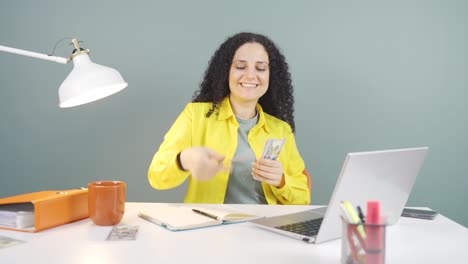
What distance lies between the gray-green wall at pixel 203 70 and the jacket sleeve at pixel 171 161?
45 cm

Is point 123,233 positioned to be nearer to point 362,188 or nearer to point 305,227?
point 305,227

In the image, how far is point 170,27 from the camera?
2.42m

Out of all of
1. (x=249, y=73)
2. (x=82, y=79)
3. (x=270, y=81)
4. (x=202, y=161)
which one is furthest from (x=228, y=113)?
(x=82, y=79)

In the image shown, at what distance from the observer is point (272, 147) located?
1623 mm

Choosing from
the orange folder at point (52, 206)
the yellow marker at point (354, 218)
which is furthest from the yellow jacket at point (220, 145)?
the yellow marker at point (354, 218)

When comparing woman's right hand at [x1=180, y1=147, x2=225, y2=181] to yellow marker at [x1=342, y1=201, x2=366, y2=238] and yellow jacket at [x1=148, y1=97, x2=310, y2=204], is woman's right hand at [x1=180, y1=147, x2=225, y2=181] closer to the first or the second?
yellow jacket at [x1=148, y1=97, x2=310, y2=204]

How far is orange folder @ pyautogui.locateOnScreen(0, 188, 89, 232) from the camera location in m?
1.24

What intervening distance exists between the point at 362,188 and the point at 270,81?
1.24 m

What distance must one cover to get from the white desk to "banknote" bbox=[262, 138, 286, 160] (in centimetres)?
36

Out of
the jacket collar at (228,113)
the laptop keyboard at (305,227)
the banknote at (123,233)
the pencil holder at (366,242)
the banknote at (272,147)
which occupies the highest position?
the jacket collar at (228,113)

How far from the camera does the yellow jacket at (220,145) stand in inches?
74.0

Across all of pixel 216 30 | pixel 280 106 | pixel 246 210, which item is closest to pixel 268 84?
pixel 280 106

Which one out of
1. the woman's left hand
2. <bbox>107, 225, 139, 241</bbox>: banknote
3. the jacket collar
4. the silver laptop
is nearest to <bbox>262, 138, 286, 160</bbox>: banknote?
the woman's left hand

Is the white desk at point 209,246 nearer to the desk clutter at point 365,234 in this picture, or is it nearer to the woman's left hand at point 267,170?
the desk clutter at point 365,234
